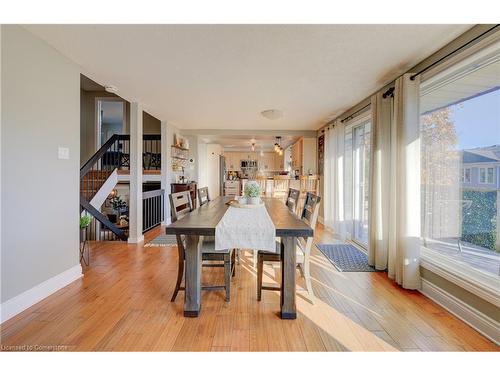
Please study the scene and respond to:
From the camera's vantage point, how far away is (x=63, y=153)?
101 inches

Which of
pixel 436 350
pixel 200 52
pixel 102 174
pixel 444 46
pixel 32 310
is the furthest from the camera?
Answer: pixel 102 174

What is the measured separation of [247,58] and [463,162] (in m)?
2.23

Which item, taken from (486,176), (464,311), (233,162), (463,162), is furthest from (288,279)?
(233,162)

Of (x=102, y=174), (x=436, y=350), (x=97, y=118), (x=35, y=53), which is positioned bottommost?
(x=436, y=350)

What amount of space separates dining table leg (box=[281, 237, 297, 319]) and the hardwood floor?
0.27 ft

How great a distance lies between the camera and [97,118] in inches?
234

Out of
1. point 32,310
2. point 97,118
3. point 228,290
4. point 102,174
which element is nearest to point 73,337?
point 32,310

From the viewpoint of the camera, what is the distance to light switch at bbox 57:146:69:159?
2517 millimetres

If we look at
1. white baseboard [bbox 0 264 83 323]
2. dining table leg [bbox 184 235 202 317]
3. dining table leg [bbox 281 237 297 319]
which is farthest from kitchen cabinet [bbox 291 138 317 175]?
white baseboard [bbox 0 264 83 323]

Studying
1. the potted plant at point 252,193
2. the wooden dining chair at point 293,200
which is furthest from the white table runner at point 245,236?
the wooden dining chair at point 293,200

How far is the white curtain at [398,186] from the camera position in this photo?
8.30 ft

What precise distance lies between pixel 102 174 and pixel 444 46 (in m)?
5.81

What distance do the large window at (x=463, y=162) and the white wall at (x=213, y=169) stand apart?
6735mm
